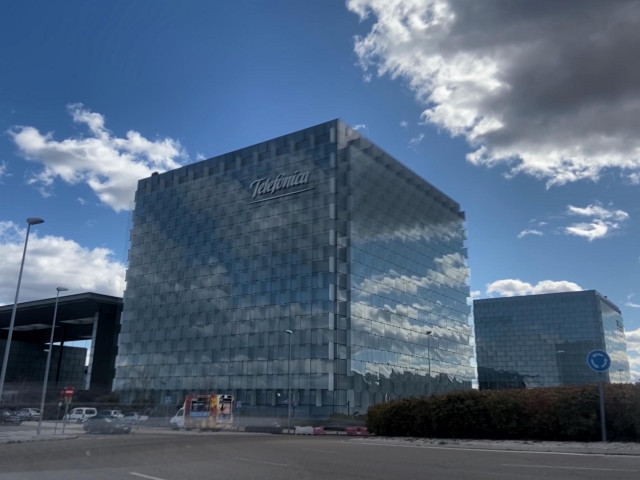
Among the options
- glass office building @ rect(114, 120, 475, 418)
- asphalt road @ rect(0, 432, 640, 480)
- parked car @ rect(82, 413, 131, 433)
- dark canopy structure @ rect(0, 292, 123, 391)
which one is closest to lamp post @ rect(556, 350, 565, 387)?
glass office building @ rect(114, 120, 475, 418)

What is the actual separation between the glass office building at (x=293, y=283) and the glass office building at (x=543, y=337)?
235 feet

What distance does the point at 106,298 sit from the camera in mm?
82562

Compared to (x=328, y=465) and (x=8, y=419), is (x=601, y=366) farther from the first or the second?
(x=8, y=419)

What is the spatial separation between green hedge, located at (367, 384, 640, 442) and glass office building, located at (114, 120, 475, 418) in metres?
35.2

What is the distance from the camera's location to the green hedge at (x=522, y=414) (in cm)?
1805

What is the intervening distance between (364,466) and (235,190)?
63.2 metres

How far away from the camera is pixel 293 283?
64312 mm

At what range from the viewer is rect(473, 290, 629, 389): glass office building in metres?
144

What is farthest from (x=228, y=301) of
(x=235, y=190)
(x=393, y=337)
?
(x=393, y=337)

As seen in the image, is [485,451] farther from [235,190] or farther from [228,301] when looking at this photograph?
[235,190]

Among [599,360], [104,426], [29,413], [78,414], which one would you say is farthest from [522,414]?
[29,413]

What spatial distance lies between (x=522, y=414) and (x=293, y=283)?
148ft

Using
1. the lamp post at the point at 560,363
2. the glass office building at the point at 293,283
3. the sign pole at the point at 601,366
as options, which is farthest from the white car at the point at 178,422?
the lamp post at the point at 560,363

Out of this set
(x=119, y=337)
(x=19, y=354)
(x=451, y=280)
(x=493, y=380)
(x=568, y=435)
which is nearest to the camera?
(x=568, y=435)
